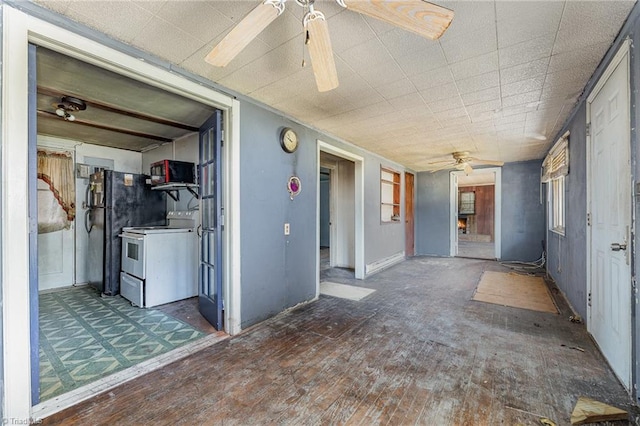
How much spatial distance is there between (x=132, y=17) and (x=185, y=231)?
8.72 feet

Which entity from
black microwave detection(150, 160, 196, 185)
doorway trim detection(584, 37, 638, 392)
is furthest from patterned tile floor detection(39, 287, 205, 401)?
doorway trim detection(584, 37, 638, 392)

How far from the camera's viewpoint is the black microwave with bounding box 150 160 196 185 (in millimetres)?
3553

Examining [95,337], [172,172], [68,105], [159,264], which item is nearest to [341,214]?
[172,172]

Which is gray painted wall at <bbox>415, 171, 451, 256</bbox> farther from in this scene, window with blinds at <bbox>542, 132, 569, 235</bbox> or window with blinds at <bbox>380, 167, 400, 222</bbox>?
window with blinds at <bbox>542, 132, 569, 235</bbox>

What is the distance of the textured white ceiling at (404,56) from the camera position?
5.13ft

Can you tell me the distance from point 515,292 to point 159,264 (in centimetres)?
491

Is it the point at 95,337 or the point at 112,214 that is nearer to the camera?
the point at 95,337

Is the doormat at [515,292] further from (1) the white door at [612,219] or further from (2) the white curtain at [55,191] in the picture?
(2) the white curtain at [55,191]

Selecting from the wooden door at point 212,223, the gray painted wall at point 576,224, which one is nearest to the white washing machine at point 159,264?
the wooden door at point 212,223

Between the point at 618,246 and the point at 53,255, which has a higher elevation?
the point at 618,246

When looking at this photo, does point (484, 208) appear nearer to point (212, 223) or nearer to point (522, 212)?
point (522, 212)

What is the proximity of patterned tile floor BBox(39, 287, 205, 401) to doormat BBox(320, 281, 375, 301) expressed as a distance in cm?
193

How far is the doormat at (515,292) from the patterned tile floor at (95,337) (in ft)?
12.1

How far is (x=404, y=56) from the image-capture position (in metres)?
2.01
